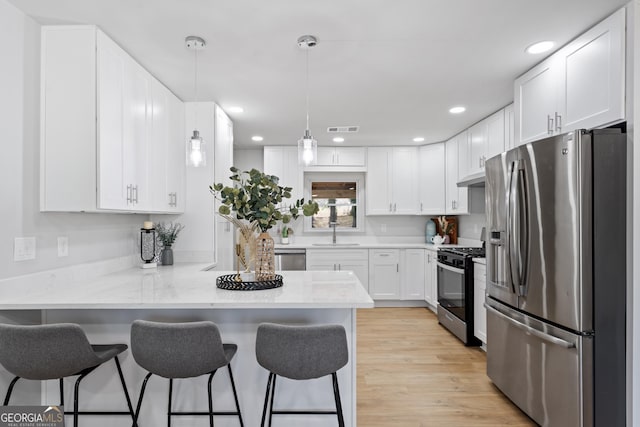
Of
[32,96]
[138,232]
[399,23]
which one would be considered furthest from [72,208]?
[399,23]

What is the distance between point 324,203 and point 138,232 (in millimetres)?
3010

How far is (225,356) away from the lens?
5.42 ft

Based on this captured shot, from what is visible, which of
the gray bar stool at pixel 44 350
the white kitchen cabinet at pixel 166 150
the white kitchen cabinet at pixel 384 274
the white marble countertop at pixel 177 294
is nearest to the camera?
the gray bar stool at pixel 44 350

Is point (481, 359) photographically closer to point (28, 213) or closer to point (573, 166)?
point (573, 166)

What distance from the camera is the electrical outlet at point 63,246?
221cm

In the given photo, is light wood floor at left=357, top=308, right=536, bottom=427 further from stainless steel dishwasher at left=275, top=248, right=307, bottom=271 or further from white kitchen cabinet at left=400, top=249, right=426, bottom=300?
stainless steel dishwasher at left=275, top=248, right=307, bottom=271

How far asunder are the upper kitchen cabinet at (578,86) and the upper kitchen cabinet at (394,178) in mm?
2643

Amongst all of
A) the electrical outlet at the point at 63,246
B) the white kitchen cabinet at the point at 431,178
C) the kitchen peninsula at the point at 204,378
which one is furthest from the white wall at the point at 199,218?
the white kitchen cabinet at the point at 431,178

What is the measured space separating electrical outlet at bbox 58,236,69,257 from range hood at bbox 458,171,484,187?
3690 mm

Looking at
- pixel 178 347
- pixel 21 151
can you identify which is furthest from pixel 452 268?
pixel 21 151

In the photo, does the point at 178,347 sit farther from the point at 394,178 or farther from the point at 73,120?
the point at 394,178

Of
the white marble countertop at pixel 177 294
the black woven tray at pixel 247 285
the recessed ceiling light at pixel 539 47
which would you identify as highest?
the recessed ceiling light at pixel 539 47

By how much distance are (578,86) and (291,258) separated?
3.74 m

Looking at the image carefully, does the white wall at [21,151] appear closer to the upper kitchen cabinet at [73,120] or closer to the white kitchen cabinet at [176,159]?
the upper kitchen cabinet at [73,120]
